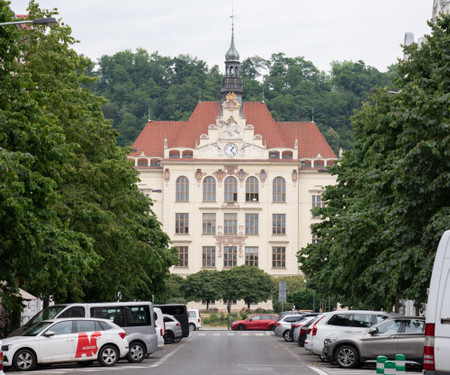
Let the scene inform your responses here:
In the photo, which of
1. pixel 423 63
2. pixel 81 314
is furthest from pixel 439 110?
pixel 81 314

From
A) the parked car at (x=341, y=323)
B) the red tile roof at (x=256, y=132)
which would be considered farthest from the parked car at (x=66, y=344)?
the red tile roof at (x=256, y=132)

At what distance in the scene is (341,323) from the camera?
3083cm

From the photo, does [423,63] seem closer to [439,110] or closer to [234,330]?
[439,110]

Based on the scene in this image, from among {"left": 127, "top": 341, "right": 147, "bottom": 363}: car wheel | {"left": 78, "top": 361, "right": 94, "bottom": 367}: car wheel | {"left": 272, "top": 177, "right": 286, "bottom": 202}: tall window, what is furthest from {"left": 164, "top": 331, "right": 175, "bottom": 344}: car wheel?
{"left": 272, "top": 177, "right": 286, "bottom": 202}: tall window

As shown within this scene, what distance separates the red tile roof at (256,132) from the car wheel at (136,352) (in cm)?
8339

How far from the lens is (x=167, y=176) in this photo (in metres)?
114

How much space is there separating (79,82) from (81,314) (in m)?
12.4

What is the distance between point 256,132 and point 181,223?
48.6 feet

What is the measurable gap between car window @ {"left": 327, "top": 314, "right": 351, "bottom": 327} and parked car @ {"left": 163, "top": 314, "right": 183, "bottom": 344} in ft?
56.5

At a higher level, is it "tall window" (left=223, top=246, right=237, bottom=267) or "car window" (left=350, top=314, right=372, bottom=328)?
"tall window" (left=223, top=246, right=237, bottom=267)

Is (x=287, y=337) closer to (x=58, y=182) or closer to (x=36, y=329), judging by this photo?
(x=58, y=182)

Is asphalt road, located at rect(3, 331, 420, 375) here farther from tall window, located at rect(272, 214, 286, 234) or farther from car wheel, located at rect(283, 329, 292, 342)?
tall window, located at rect(272, 214, 286, 234)

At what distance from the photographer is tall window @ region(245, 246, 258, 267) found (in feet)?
372

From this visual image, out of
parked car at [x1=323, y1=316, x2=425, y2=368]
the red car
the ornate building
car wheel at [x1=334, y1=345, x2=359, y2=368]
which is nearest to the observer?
parked car at [x1=323, y1=316, x2=425, y2=368]
